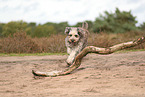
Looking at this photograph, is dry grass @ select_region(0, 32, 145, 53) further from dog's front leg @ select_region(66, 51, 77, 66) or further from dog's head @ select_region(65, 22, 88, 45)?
dog's front leg @ select_region(66, 51, 77, 66)

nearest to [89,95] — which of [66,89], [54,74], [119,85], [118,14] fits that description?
[66,89]

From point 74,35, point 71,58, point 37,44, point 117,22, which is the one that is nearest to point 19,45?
point 37,44

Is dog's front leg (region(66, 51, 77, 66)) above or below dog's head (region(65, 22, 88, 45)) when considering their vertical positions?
below

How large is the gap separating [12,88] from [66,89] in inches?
49.7

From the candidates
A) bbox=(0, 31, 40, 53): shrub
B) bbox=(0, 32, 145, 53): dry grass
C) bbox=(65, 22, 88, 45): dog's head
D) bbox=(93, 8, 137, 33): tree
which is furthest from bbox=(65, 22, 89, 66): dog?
bbox=(93, 8, 137, 33): tree

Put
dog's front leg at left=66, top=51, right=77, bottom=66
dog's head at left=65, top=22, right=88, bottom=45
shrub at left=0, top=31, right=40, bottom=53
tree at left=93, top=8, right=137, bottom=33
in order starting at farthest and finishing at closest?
tree at left=93, top=8, right=137, bottom=33 < shrub at left=0, top=31, right=40, bottom=53 < dog's head at left=65, top=22, right=88, bottom=45 < dog's front leg at left=66, top=51, right=77, bottom=66

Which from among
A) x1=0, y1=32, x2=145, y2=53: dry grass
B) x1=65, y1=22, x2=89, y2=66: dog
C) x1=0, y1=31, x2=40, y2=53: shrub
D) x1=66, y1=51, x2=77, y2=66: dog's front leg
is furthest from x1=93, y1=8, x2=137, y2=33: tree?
x1=66, y1=51, x2=77, y2=66: dog's front leg

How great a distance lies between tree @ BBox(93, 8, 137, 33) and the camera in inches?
1374

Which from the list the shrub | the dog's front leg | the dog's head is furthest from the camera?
the shrub

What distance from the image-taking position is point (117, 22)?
37094mm

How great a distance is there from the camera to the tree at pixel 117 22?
34906mm

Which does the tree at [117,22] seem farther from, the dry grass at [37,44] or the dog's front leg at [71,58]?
the dog's front leg at [71,58]

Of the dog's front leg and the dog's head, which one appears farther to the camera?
the dog's head

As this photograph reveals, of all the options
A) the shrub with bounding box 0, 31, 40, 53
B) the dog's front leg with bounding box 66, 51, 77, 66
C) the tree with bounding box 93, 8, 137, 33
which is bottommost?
the dog's front leg with bounding box 66, 51, 77, 66
